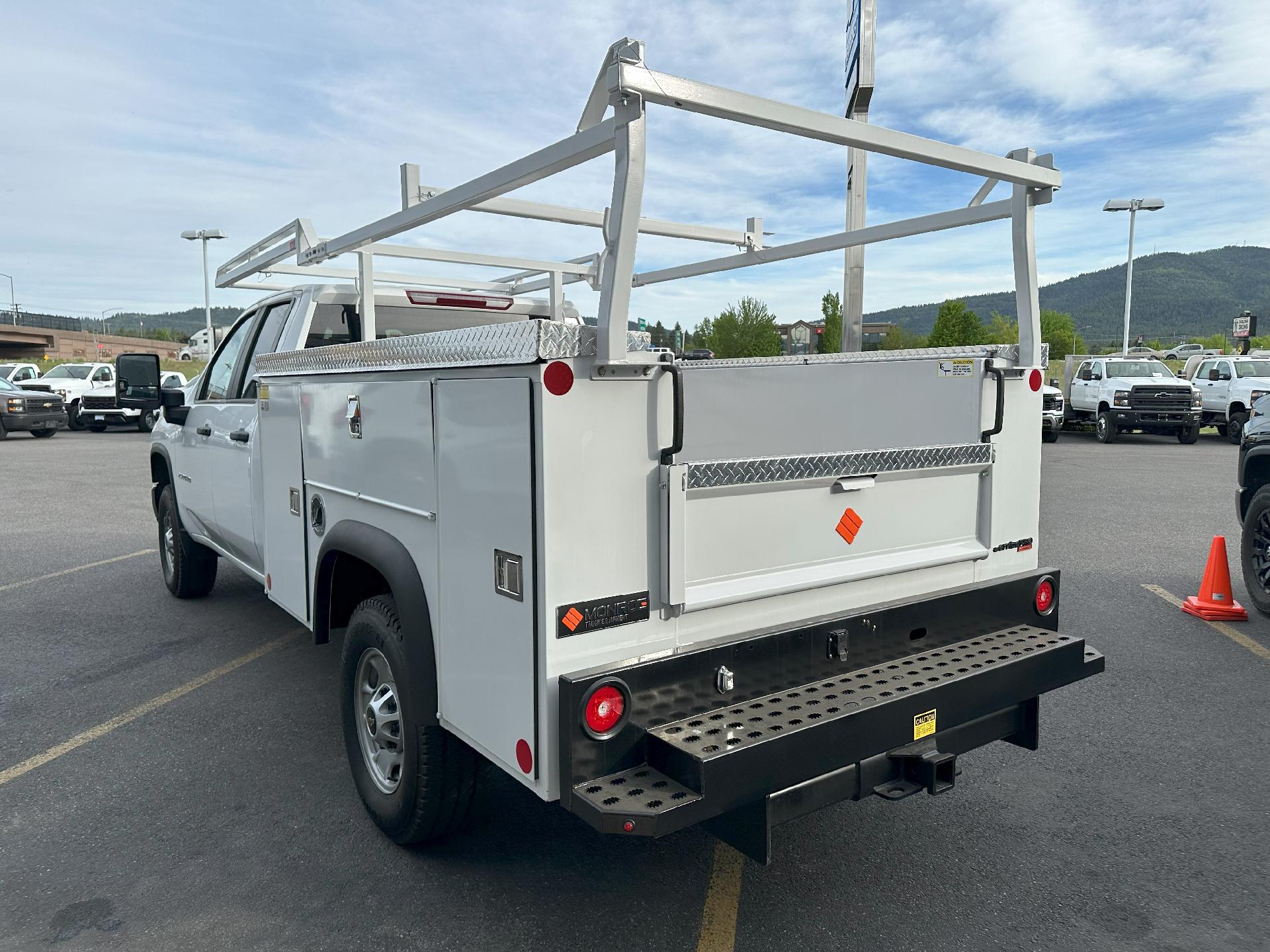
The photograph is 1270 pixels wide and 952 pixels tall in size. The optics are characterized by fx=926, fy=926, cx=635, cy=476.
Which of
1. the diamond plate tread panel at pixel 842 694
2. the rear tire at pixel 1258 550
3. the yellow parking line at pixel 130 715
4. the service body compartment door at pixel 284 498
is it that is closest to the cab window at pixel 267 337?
the service body compartment door at pixel 284 498

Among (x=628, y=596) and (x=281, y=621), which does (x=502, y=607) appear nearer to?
(x=628, y=596)

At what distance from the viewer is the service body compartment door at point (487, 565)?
7.93ft

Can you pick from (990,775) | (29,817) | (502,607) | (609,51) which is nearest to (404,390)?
(502,607)

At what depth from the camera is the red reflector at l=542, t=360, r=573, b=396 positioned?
2338 mm

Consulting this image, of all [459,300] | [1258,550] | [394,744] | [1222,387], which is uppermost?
[459,300]

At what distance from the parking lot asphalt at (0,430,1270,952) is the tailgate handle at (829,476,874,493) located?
1.32 meters

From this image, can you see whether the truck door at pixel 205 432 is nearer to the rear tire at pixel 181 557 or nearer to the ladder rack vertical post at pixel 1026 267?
the rear tire at pixel 181 557

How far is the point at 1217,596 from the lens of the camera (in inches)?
250

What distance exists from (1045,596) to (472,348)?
7.88 feet

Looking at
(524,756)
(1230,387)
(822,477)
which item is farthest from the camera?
(1230,387)

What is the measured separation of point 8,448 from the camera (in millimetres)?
20750

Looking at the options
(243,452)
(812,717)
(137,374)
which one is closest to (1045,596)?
(812,717)

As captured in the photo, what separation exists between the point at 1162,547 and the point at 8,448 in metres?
22.5

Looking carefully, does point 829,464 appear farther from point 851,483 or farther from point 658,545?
point 658,545
